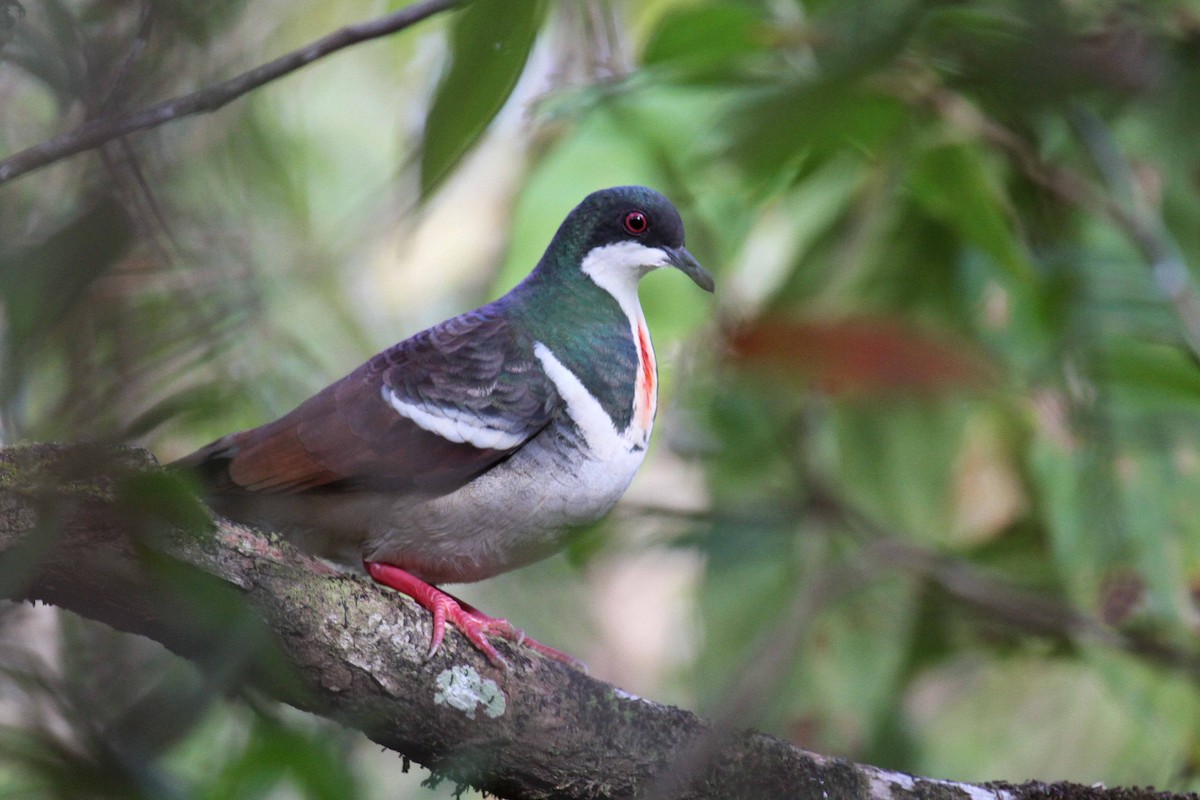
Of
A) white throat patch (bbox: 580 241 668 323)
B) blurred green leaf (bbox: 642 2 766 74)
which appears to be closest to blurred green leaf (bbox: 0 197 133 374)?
blurred green leaf (bbox: 642 2 766 74)

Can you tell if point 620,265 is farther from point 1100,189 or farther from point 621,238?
point 1100,189

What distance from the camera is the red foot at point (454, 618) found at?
2.29m

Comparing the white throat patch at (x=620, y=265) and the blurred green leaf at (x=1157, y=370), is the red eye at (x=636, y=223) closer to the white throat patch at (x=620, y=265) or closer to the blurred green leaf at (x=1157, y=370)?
the white throat patch at (x=620, y=265)

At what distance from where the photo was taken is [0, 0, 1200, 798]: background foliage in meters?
1.01

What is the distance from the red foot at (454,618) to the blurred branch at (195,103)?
1.12 metres

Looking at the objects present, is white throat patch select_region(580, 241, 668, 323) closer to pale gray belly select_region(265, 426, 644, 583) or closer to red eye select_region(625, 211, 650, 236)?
red eye select_region(625, 211, 650, 236)

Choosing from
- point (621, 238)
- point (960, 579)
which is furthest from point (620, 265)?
point (960, 579)

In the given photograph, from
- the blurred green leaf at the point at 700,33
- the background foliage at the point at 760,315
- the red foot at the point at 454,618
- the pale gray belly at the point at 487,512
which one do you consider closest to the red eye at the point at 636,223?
the background foliage at the point at 760,315

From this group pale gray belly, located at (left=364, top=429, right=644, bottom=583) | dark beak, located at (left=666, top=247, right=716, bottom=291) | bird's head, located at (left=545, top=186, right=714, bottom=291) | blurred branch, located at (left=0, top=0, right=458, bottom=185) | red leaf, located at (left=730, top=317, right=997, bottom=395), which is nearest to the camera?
red leaf, located at (left=730, top=317, right=997, bottom=395)

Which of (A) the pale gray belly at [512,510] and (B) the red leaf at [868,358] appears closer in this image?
(B) the red leaf at [868,358]

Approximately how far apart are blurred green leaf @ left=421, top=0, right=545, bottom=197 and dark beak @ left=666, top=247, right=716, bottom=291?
1.55 metres

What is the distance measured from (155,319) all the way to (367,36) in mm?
523

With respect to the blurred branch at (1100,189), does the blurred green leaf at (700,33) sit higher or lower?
→ higher

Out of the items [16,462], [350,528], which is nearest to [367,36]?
[16,462]
